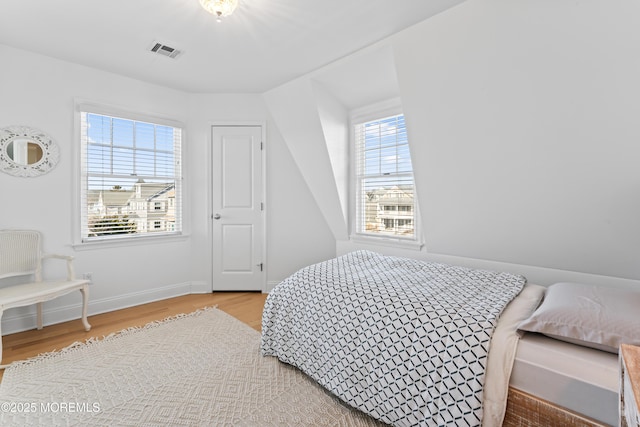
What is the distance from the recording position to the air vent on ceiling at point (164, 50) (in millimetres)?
2576

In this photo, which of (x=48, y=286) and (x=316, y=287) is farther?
(x=48, y=286)

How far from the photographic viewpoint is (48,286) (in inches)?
99.0

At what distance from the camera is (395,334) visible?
157 centimetres

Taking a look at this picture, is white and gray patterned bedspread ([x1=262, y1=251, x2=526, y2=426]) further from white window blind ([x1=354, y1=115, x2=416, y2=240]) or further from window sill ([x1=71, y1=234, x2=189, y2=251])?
window sill ([x1=71, y1=234, x2=189, y2=251])

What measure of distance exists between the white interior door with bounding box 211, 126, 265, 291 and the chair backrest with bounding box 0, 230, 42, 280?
165 centimetres

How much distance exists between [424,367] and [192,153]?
3.47 meters

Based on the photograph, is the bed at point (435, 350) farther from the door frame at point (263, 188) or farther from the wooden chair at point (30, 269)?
the wooden chair at point (30, 269)

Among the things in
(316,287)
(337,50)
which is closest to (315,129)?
(337,50)

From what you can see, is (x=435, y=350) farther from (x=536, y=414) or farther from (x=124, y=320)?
(x=124, y=320)

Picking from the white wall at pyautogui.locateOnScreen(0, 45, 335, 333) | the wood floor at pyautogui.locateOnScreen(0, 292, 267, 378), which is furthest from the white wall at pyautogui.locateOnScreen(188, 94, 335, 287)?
the wood floor at pyautogui.locateOnScreen(0, 292, 267, 378)

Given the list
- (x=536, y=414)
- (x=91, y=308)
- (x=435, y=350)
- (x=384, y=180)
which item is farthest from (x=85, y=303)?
(x=536, y=414)

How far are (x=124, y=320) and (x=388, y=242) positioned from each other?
9.15 feet

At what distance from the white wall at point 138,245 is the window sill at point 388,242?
1.53 ft

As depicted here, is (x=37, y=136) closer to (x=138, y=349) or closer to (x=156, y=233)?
(x=156, y=233)
